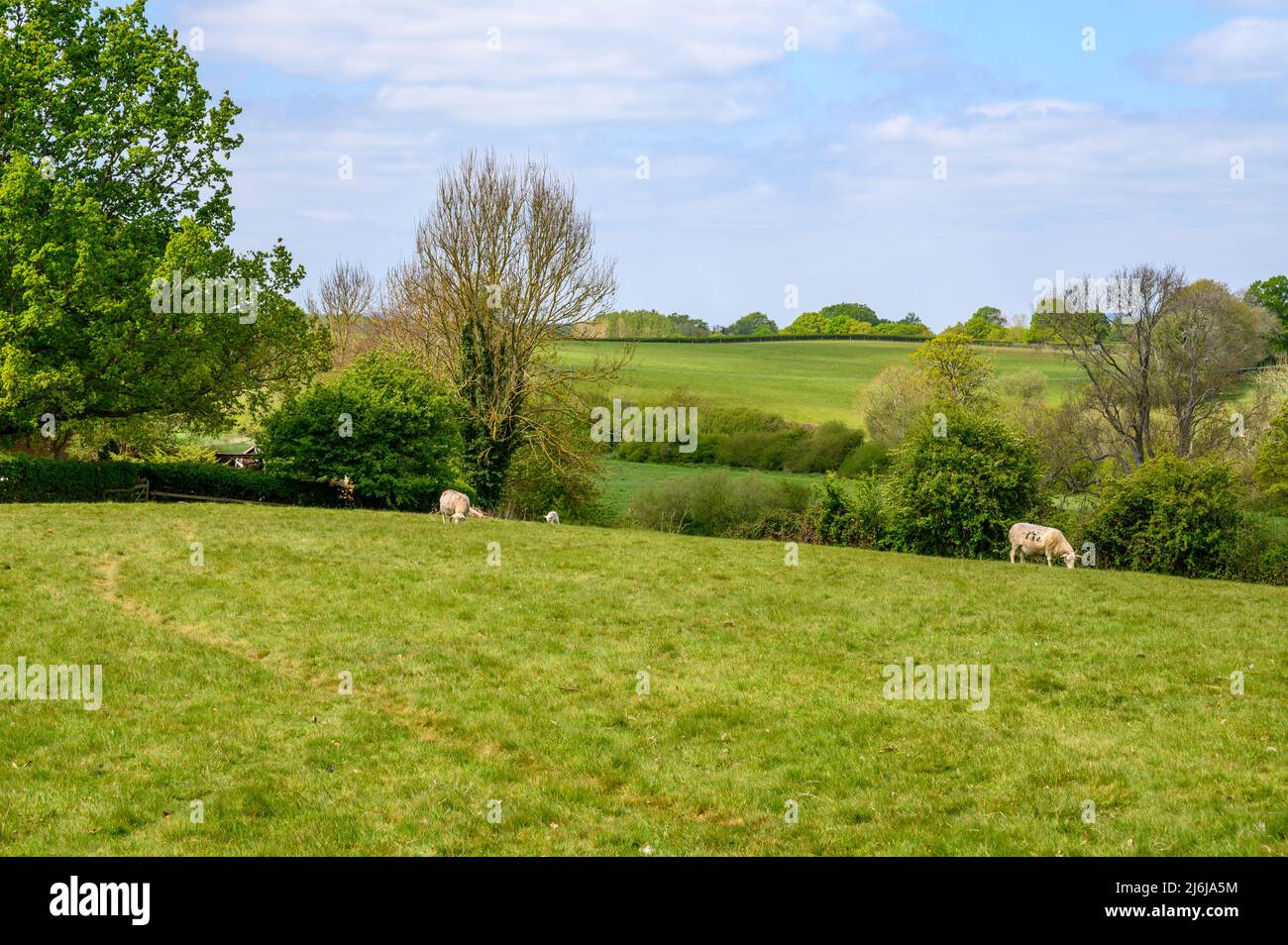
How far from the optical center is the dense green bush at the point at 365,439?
123 ft

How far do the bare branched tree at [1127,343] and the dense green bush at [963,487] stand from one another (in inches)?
1068

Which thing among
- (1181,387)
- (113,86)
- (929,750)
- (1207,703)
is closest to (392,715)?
(929,750)

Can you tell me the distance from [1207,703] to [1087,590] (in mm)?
8624

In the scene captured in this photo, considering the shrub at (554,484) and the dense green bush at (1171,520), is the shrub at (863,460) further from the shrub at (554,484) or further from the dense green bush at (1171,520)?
the dense green bush at (1171,520)

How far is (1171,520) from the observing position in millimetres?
33344

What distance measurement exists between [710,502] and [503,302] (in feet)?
44.4

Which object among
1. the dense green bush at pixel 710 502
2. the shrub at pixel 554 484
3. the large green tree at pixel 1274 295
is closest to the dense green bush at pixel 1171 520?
the dense green bush at pixel 710 502

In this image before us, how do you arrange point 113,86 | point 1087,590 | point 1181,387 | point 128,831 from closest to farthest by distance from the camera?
point 128,831
point 1087,590
point 113,86
point 1181,387

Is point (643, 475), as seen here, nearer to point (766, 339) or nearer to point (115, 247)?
point (115, 247)

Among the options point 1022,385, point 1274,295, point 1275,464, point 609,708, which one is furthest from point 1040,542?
point 1274,295

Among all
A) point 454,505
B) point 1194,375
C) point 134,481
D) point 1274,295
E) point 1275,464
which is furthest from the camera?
point 1274,295

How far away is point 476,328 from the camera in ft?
168

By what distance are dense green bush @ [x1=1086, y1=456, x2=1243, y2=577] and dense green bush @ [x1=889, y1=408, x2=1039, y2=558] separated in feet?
8.44

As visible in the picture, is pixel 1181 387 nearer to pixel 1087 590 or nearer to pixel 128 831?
pixel 1087 590
